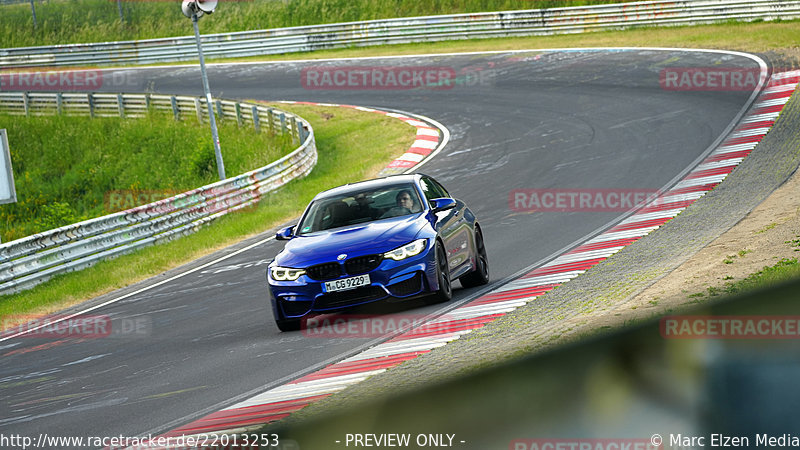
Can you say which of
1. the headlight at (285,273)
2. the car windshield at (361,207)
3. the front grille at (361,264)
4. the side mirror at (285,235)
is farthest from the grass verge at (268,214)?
the front grille at (361,264)

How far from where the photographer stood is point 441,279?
33.9 ft

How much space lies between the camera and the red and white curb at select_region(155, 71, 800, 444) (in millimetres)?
6660

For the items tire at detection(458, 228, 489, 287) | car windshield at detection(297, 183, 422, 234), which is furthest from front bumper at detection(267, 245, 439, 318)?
tire at detection(458, 228, 489, 287)

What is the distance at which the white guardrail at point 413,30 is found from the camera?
36.7 metres

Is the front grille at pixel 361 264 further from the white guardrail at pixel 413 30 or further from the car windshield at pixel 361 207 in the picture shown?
the white guardrail at pixel 413 30

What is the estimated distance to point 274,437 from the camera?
135 centimetres

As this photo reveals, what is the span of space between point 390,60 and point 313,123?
28.8ft

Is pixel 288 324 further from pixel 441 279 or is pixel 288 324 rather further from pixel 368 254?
pixel 441 279

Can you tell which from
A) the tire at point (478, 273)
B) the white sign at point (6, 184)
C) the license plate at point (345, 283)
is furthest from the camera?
the white sign at point (6, 184)

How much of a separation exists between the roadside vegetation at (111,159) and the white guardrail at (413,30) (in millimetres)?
10249

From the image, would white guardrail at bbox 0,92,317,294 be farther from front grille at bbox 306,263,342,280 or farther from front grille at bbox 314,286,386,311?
front grille at bbox 314,286,386,311

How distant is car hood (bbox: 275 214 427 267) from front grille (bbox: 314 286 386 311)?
13.8 inches

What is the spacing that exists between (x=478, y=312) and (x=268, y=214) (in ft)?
39.0

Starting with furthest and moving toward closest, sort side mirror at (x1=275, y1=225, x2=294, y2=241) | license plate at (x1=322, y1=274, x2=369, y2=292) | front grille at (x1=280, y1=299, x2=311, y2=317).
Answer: side mirror at (x1=275, y1=225, x2=294, y2=241) → front grille at (x1=280, y1=299, x2=311, y2=317) → license plate at (x1=322, y1=274, x2=369, y2=292)
